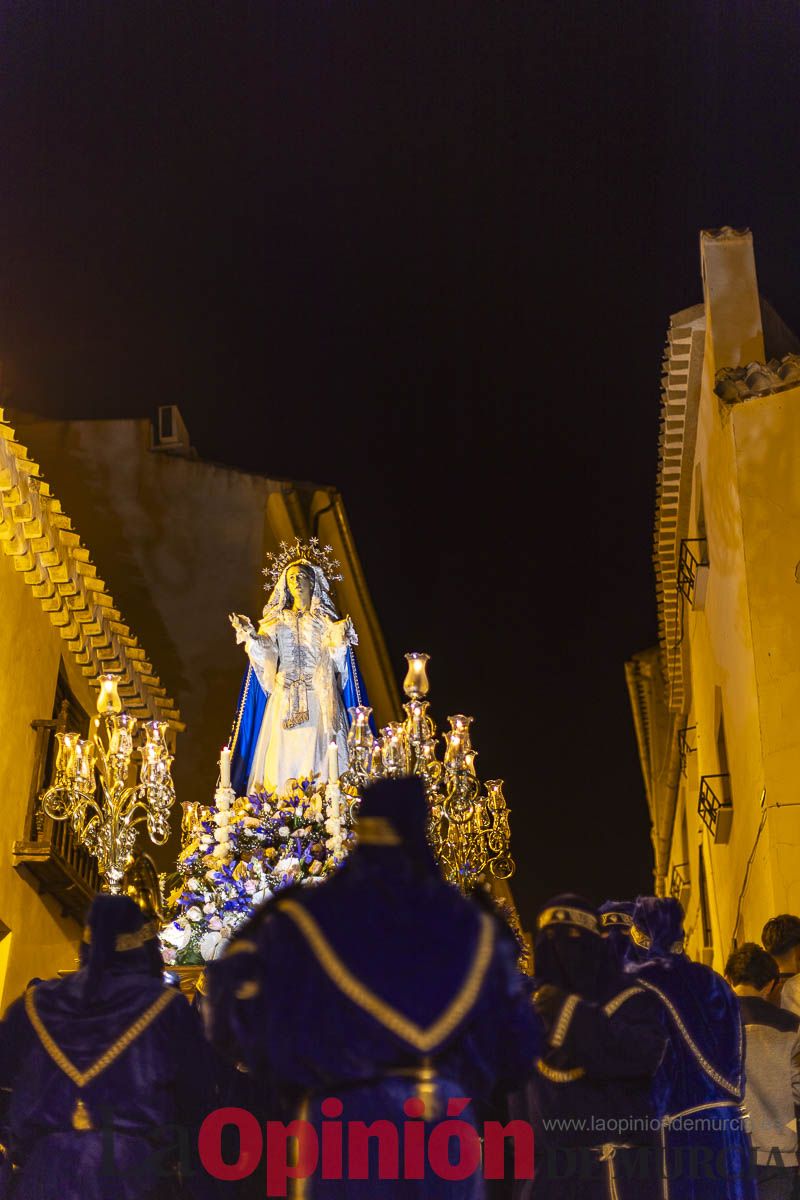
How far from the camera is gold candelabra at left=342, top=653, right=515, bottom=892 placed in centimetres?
1046

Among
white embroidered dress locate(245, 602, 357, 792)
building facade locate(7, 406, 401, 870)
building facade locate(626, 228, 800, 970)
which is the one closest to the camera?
white embroidered dress locate(245, 602, 357, 792)

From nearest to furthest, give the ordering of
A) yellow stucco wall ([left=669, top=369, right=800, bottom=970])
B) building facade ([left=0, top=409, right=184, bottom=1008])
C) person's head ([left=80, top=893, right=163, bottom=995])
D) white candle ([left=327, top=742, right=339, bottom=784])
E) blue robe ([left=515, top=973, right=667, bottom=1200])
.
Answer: person's head ([left=80, top=893, right=163, bottom=995]), blue robe ([left=515, top=973, right=667, bottom=1200]), white candle ([left=327, top=742, right=339, bottom=784]), yellow stucco wall ([left=669, top=369, right=800, bottom=970]), building facade ([left=0, top=409, right=184, bottom=1008])

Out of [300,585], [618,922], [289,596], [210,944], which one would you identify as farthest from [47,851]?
[618,922]

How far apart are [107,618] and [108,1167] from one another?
12.0 meters

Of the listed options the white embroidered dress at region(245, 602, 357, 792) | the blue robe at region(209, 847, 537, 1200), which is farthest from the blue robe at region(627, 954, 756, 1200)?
the white embroidered dress at region(245, 602, 357, 792)

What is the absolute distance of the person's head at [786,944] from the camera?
695 cm

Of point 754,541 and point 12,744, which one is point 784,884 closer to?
point 754,541

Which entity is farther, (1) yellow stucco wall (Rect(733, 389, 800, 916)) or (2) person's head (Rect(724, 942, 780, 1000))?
(1) yellow stucco wall (Rect(733, 389, 800, 916))

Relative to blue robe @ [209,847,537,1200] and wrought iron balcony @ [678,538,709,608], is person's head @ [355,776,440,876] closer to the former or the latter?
blue robe @ [209,847,537,1200]

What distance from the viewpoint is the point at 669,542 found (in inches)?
795

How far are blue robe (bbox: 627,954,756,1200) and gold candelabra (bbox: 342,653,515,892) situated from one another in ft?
14.3

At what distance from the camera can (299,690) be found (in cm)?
1241

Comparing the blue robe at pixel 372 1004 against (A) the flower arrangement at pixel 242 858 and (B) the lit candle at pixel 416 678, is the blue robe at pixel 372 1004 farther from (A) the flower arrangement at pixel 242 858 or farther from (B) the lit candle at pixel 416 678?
(B) the lit candle at pixel 416 678

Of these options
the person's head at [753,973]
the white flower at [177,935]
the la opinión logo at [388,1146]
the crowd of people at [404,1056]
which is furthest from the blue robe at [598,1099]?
the white flower at [177,935]
